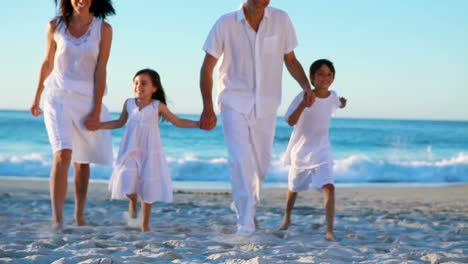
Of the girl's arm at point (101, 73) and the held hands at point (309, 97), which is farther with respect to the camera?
the girl's arm at point (101, 73)

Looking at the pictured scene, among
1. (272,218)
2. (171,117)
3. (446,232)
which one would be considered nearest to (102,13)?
(171,117)

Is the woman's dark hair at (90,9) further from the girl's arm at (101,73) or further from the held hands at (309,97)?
the held hands at (309,97)

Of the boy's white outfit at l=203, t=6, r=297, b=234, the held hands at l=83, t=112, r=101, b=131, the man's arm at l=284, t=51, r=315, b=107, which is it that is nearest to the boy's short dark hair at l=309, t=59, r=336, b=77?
the man's arm at l=284, t=51, r=315, b=107

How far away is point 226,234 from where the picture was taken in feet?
18.5

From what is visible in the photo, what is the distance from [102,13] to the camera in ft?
18.0

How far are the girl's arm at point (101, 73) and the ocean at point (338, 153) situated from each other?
768cm

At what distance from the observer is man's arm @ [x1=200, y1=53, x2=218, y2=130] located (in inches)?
197

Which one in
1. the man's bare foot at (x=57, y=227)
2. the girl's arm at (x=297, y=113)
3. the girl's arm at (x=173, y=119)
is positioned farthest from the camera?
the girl's arm at (x=173, y=119)

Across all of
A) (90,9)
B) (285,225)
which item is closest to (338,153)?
(285,225)

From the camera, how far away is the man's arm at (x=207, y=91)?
5016mm

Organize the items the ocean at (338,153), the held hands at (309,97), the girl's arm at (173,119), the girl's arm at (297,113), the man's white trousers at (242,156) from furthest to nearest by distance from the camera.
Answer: the ocean at (338,153)
the girl's arm at (173,119)
the girl's arm at (297,113)
the held hands at (309,97)
the man's white trousers at (242,156)

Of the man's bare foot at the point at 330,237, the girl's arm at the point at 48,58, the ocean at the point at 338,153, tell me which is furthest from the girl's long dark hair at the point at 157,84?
the ocean at the point at 338,153

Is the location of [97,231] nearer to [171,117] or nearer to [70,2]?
[171,117]

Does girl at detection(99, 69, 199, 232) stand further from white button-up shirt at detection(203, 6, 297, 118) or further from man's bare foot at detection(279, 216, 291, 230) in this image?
man's bare foot at detection(279, 216, 291, 230)
